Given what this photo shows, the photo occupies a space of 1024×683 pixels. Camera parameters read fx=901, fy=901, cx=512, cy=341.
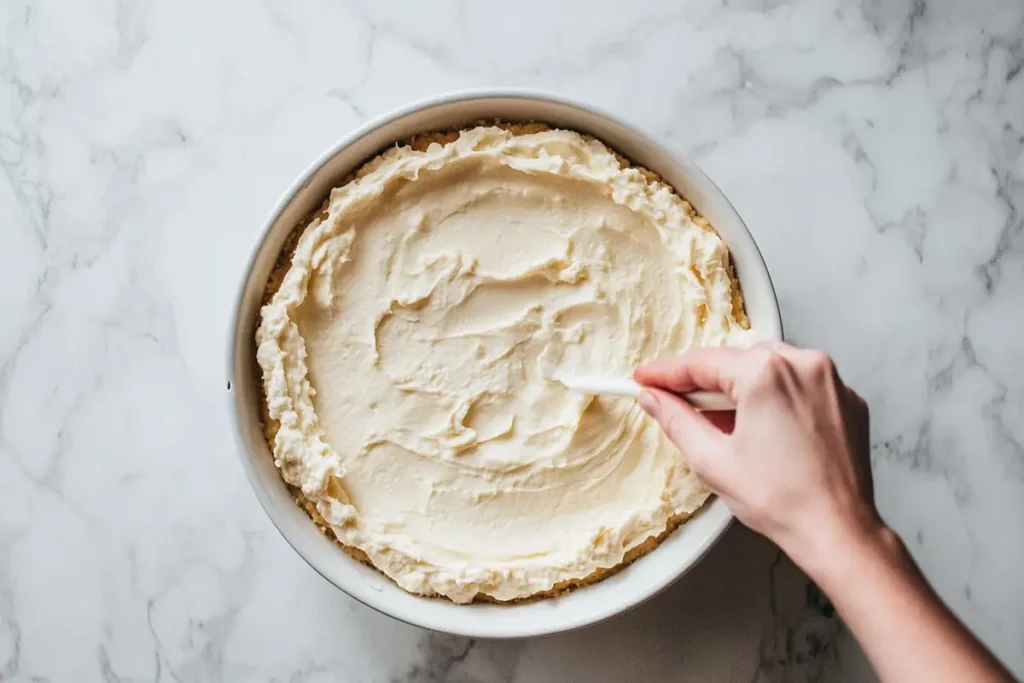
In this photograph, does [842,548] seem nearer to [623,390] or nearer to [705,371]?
[705,371]

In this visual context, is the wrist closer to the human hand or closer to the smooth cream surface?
the human hand

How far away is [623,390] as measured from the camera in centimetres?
163

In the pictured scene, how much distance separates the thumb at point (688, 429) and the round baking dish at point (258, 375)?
0.22m

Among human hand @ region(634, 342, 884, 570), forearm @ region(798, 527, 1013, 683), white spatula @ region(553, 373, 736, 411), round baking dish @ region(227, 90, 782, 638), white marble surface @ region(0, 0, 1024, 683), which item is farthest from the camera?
white marble surface @ region(0, 0, 1024, 683)

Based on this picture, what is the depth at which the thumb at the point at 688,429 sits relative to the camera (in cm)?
147

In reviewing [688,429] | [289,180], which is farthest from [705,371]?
[289,180]

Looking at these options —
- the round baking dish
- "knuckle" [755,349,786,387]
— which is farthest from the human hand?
the round baking dish

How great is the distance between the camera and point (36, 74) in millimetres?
1966

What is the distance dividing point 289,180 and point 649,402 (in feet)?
3.01

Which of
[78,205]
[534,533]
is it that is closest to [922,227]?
[534,533]

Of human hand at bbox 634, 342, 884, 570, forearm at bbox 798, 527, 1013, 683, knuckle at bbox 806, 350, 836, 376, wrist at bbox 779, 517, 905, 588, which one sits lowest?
forearm at bbox 798, 527, 1013, 683

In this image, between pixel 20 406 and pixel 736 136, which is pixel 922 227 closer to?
pixel 736 136

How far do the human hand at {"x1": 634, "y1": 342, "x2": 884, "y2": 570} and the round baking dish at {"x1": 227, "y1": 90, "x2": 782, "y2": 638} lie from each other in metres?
0.20

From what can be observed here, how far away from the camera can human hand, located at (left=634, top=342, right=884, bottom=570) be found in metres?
1.41
